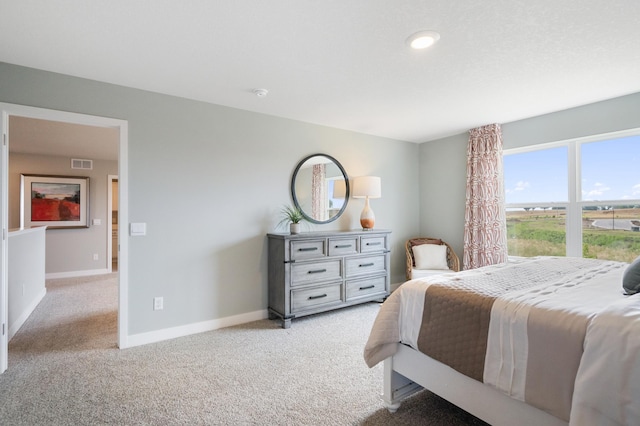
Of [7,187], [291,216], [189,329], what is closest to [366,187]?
[291,216]

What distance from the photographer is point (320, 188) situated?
4.05 metres

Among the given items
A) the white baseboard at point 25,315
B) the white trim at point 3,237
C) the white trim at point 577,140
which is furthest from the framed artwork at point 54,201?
the white trim at point 577,140

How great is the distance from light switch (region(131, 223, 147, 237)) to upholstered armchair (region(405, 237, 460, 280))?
3139 millimetres

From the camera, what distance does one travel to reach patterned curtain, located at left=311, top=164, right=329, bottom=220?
13.1ft

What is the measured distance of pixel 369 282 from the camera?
3.89 meters

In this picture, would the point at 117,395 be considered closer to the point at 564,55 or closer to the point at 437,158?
the point at 564,55

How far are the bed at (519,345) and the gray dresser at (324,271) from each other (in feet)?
5.01

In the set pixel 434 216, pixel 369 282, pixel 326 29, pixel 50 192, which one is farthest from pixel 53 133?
pixel 434 216

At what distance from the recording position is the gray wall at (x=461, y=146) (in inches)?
123

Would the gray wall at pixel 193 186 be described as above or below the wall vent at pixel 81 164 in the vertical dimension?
below

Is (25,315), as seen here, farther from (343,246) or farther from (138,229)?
(343,246)

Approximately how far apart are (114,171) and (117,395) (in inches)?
220

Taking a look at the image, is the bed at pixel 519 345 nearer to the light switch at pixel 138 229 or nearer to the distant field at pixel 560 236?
the distant field at pixel 560 236

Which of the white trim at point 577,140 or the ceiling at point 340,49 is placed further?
the white trim at point 577,140
